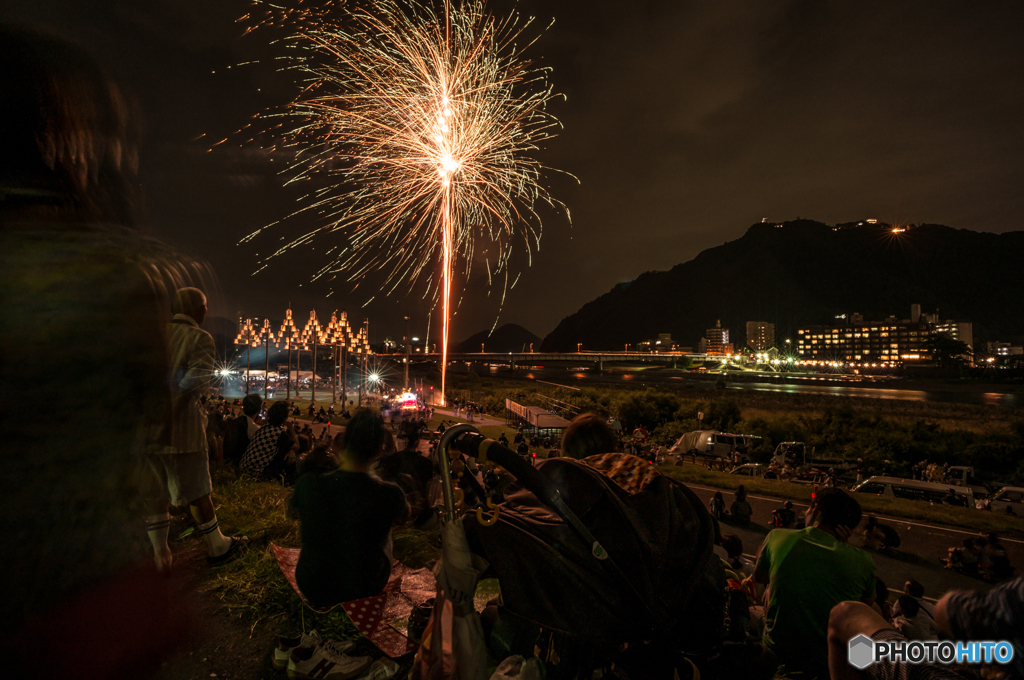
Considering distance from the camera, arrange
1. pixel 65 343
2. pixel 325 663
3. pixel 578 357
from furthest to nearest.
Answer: pixel 578 357 → pixel 325 663 → pixel 65 343

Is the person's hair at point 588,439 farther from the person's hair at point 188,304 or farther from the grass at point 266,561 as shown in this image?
the person's hair at point 188,304

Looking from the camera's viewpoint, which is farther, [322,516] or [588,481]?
[322,516]

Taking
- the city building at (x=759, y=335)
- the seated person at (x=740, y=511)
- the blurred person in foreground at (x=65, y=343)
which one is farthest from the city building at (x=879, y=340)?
the blurred person in foreground at (x=65, y=343)

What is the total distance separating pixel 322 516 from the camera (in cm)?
269

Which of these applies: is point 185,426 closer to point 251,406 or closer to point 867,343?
point 251,406

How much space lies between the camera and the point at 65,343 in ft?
4.25

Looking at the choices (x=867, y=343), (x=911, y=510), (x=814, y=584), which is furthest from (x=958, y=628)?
(x=867, y=343)

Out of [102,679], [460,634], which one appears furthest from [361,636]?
[460,634]

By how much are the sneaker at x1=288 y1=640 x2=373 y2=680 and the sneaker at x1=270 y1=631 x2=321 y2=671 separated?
41 millimetres

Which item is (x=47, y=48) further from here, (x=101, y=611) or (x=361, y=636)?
(x=361, y=636)

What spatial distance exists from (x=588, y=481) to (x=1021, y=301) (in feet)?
934

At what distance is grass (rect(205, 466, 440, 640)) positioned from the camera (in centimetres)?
318

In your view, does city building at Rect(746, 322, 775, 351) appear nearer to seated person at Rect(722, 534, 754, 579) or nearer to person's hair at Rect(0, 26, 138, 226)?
seated person at Rect(722, 534, 754, 579)

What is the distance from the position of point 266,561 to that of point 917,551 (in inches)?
500
